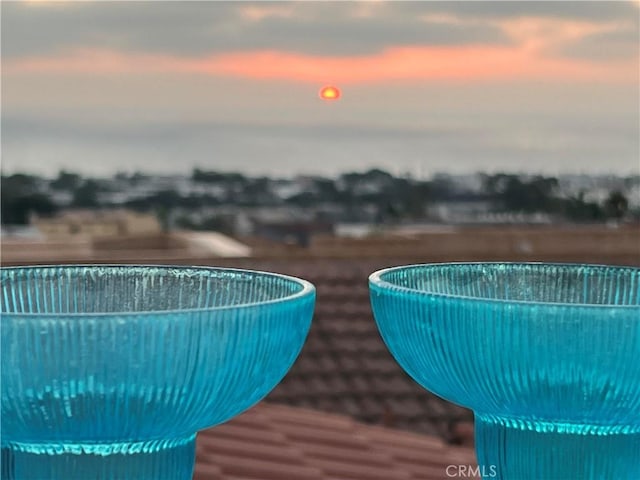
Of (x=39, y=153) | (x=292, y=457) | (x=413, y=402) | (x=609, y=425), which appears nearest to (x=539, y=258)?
(x=413, y=402)

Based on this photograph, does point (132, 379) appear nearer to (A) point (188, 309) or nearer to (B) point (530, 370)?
(A) point (188, 309)

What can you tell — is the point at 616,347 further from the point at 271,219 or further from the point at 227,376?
the point at 271,219

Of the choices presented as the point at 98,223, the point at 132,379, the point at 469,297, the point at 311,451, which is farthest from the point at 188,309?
the point at 98,223

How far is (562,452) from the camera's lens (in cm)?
70

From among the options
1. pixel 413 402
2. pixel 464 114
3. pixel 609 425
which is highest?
pixel 464 114

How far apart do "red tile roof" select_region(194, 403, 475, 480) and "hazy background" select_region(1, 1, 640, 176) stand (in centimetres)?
156

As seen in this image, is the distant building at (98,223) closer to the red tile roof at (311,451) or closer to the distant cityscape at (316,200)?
the distant cityscape at (316,200)

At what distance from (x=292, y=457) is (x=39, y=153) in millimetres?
9010

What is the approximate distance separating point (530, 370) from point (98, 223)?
10.8m

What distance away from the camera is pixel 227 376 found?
0.60 meters

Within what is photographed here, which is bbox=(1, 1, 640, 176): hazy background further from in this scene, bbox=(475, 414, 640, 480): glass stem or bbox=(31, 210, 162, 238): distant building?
bbox=(475, 414, 640, 480): glass stem

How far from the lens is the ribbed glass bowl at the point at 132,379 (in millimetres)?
549

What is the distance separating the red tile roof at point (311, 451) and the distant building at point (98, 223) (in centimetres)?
912

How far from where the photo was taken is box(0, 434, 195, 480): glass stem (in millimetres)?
616
